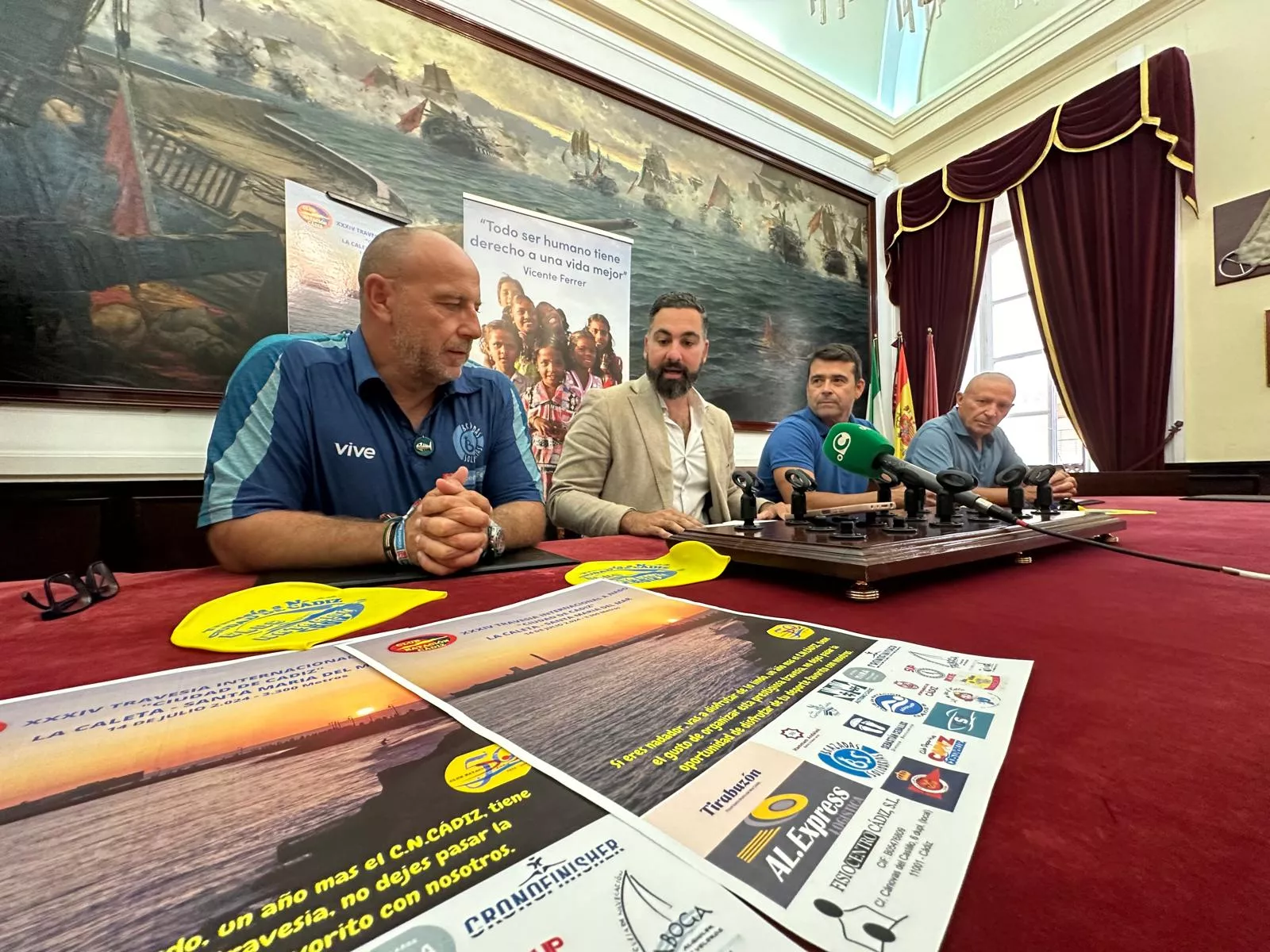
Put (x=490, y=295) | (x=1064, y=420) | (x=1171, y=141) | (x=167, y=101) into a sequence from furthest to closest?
(x=1064, y=420)
(x=1171, y=141)
(x=490, y=295)
(x=167, y=101)

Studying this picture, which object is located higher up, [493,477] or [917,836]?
[493,477]

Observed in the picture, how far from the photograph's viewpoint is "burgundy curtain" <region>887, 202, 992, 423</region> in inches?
163

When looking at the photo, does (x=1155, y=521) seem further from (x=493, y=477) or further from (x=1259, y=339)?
(x=1259, y=339)

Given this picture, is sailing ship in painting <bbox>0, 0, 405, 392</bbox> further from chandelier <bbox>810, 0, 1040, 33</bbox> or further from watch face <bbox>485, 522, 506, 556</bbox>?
chandelier <bbox>810, 0, 1040, 33</bbox>

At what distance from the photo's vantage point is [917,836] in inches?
8.7

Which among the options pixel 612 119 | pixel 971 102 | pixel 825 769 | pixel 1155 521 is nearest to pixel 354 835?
pixel 825 769

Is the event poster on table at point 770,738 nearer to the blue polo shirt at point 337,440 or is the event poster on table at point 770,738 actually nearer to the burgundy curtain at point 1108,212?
the blue polo shirt at point 337,440

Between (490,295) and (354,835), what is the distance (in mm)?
2993

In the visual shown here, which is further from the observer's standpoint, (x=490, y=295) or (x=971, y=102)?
(x=971, y=102)

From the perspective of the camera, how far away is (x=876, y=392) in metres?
4.70

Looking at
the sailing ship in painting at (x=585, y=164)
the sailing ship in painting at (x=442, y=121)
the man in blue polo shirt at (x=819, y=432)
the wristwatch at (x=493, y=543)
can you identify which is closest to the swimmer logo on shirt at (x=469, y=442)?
the wristwatch at (x=493, y=543)

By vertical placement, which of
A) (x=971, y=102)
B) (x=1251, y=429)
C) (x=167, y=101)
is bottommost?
(x=1251, y=429)

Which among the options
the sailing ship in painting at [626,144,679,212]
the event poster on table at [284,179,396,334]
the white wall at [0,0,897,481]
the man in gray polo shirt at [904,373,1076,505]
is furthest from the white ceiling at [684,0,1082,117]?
the man in gray polo shirt at [904,373,1076,505]

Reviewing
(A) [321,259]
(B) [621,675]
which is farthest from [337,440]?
(A) [321,259]
